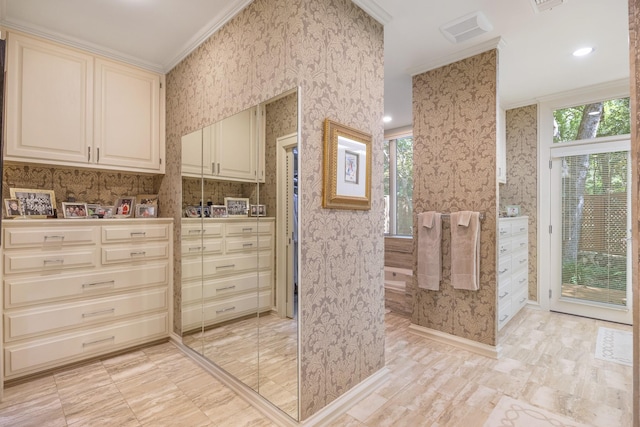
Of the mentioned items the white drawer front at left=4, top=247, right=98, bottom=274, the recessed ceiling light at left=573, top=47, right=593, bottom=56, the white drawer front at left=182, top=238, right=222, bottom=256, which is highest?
the recessed ceiling light at left=573, top=47, right=593, bottom=56

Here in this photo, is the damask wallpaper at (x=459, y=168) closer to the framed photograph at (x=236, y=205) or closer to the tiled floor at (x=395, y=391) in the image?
the tiled floor at (x=395, y=391)

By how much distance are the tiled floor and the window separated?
2.64 metres

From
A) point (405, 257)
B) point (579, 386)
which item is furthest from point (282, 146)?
point (405, 257)

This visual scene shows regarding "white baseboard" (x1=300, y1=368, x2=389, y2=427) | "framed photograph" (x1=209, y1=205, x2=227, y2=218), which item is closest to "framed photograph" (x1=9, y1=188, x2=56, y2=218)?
"framed photograph" (x1=209, y1=205, x2=227, y2=218)

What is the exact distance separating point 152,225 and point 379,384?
220 centimetres

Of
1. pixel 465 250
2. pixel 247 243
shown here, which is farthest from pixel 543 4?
pixel 247 243

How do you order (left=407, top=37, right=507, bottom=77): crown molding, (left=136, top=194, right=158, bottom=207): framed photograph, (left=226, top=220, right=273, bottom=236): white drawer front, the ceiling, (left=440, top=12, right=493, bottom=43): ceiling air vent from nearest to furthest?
(left=226, top=220, right=273, bottom=236): white drawer front → the ceiling → (left=440, top=12, right=493, bottom=43): ceiling air vent → (left=407, top=37, right=507, bottom=77): crown molding → (left=136, top=194, right=158, bottom=207): framed photograph

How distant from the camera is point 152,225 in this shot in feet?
9.04

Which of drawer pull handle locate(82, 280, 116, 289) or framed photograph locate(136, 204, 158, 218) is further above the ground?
framed photograph locate(136, 204, 158, 218)

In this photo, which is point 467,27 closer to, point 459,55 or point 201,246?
point 459,55

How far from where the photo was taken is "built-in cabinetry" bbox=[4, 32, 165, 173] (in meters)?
2.27

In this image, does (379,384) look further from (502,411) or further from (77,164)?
(77,164)

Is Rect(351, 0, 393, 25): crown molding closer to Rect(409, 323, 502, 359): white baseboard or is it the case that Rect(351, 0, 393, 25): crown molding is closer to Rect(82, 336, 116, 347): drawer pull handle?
Rect(409, 323, 502, 359): white baseboard

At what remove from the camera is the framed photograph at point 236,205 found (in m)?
2.15
